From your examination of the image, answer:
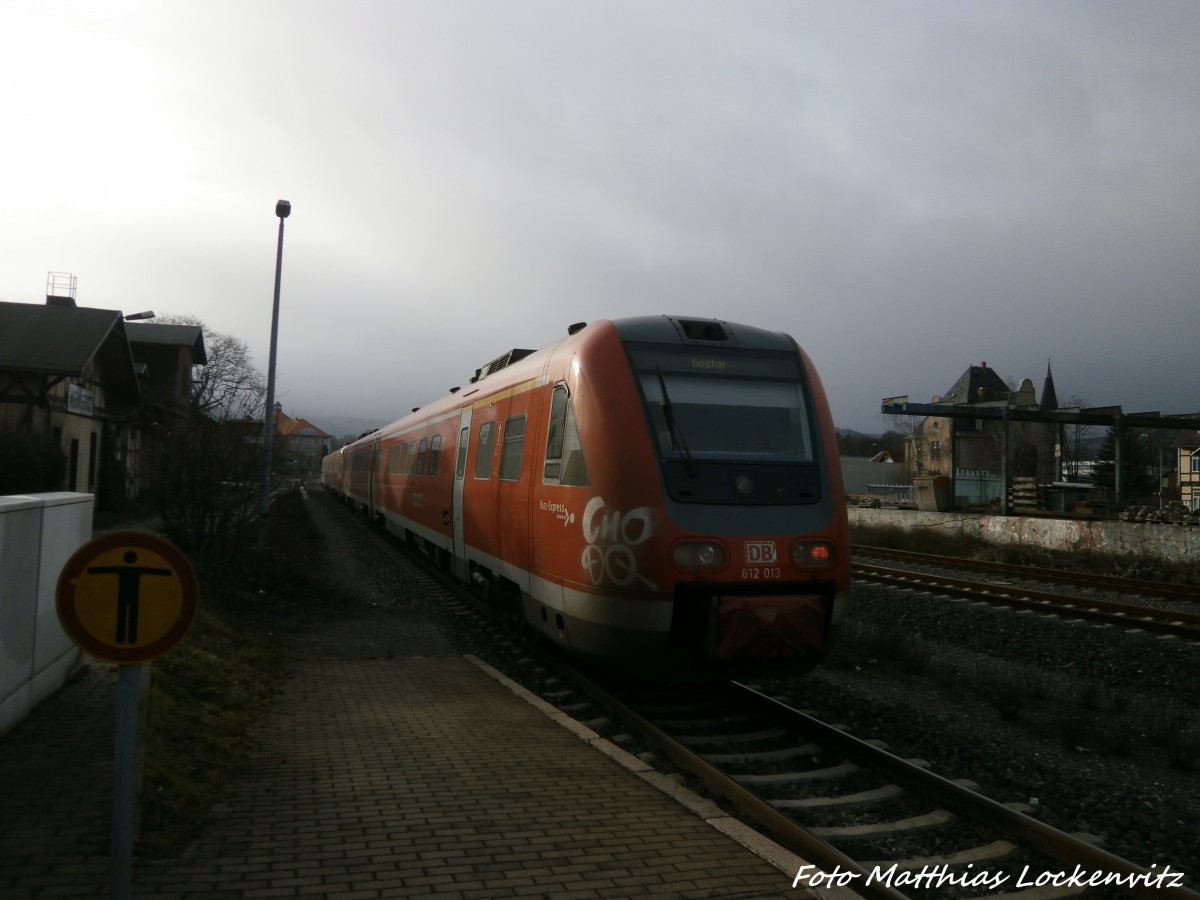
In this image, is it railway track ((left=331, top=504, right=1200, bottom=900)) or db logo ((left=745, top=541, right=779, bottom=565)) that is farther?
db logo ((left=745, top=541, right=779, bottom=565))

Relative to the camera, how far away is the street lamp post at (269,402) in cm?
1753

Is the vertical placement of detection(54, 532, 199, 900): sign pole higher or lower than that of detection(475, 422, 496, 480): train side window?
lower

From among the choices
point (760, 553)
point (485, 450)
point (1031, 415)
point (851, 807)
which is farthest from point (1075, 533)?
point (851, 807)

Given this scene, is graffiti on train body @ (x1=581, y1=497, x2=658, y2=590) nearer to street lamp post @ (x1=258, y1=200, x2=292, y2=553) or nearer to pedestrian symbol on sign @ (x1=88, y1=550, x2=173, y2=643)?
pedestrian symbol on sign @ (x1=88, y1=550, x2=173, y2=643)

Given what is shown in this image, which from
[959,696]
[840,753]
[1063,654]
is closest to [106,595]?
[840,753]

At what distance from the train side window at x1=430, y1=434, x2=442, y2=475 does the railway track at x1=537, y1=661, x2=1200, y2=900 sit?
25.1 ft

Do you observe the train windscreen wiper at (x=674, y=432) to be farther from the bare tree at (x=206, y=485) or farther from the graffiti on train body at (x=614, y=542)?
the bare tree at (x=206, y=485)

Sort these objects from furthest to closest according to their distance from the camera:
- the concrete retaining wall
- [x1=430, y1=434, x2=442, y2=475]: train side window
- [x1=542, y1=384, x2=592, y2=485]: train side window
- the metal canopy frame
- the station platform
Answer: the metal canopy frame < the concrete retaining wall < [x1=430, y1=434, x2=442, y2=475]: train side window < [x1=542, y1=384, x2=592, y2=485]: train side window < the station platform

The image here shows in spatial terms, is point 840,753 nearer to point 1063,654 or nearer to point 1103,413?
point 1063,654

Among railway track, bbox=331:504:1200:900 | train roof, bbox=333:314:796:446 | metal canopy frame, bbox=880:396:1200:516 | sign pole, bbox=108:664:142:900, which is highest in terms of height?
metal canopy frame, bbox=880:396:1200:516

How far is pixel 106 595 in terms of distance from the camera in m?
3.16

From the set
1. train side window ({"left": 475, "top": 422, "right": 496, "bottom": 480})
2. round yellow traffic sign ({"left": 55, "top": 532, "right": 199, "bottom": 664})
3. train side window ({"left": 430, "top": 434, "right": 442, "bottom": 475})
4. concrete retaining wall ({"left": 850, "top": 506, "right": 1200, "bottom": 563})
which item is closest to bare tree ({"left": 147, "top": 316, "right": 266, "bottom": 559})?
train side window ({"left": 430, "top": 434, "right": 442, "bottom": 475})

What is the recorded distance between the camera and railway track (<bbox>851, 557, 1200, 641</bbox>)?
1178cm

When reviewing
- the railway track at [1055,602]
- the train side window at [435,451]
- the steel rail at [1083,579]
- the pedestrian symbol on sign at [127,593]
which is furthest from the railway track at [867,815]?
the steel rail at [1083,579]
